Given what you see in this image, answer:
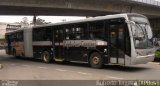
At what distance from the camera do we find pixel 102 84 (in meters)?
10.4

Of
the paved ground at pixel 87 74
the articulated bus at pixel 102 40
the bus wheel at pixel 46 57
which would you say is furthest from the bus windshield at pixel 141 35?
the bus wheel at pixel 46 57

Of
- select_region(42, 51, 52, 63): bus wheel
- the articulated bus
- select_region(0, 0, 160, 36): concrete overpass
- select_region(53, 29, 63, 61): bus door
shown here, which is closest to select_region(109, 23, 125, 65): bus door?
the articulated bus

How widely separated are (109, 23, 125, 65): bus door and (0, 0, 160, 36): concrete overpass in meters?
14.1

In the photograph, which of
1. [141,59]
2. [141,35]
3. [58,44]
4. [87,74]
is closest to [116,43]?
[141,35]

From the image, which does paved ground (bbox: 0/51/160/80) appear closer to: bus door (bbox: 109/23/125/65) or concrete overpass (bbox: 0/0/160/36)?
bus door (bbox: 109/23/125/65)

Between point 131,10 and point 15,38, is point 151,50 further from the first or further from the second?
point 131,10

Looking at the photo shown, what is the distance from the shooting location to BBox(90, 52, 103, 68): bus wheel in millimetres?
15809

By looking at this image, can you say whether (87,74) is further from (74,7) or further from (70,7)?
(74,7)

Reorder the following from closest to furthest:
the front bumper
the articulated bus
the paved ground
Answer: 1. the paved ground
2. the front bumper
3. the articulated bus

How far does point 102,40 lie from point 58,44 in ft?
15.8

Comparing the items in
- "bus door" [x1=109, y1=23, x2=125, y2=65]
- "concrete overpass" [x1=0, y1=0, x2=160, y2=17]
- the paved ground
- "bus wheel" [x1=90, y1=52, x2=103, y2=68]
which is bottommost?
the paved ground

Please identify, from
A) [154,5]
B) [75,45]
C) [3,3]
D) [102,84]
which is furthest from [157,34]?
[102,84]

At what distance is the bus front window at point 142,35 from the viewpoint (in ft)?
46.8

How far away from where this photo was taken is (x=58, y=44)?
19.5 m
